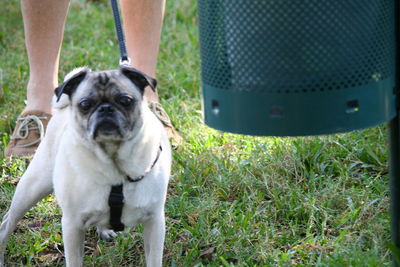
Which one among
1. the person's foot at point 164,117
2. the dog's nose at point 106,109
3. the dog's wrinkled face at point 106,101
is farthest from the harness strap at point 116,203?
the person's foot at point 164,117

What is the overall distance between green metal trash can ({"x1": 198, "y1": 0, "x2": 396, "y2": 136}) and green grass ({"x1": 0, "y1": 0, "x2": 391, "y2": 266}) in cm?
84

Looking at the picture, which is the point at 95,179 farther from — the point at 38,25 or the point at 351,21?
the point at 38,25

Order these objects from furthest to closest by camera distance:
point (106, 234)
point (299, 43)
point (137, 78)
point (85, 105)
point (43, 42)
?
point (43, 42) < point (106, 234) < point (137, 78) < point (85, 105) < point (299, 43)

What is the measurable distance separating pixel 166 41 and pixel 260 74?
4389 mm

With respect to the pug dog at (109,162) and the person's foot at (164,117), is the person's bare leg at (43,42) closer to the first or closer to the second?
the person's foot at (164,117)

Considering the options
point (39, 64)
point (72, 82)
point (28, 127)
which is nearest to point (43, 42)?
point (39, 64)

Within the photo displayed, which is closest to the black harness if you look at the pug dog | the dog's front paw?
the pug dog

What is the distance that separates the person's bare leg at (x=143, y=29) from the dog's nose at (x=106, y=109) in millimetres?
1422

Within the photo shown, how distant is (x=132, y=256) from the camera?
307 centimetres

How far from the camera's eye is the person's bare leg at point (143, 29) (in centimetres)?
402

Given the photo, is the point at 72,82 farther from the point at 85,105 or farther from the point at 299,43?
the point at 299,43

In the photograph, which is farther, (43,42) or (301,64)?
(43,42)

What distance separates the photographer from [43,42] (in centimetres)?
396

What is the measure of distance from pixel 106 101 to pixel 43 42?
59.0 inches
